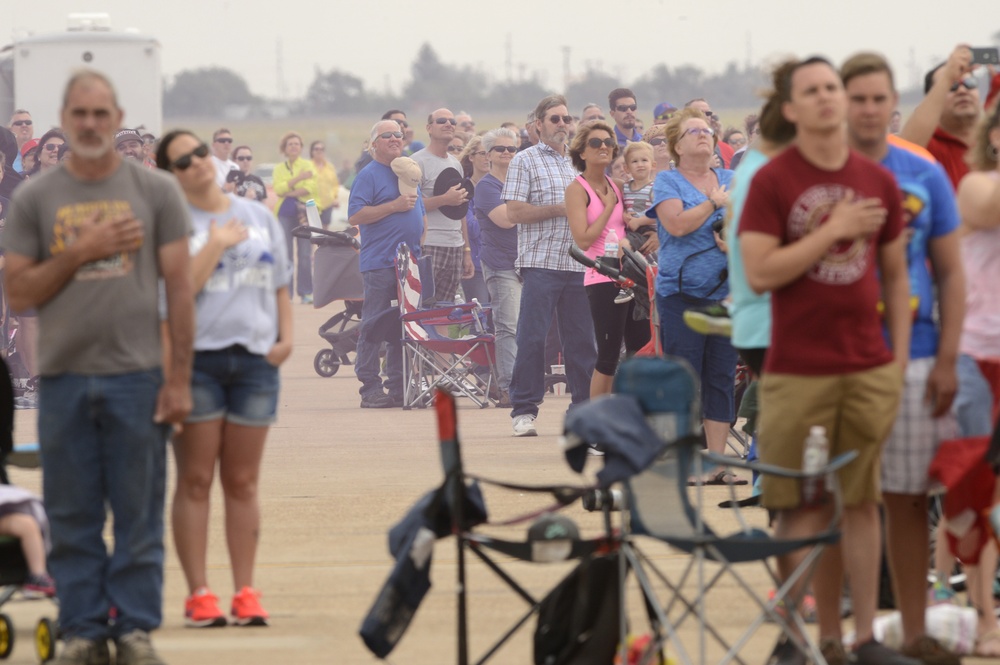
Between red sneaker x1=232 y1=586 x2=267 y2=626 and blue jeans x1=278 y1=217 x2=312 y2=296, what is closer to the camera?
red sneaker x1=232 y1=586 x2=267 y2=626

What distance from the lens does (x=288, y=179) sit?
26219 mm

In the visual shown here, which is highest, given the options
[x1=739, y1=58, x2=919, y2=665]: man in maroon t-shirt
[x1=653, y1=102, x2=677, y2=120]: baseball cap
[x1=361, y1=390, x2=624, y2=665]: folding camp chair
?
[x1=653, y1=102, x2=677, y2=120]: baseball cap

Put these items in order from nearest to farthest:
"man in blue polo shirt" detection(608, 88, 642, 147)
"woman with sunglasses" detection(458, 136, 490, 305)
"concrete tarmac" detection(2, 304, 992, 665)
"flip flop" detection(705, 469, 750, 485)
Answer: "concrete tarmac" detection(2, 304, 992, 665) < "flip flop" detection(705, 469, 750, 485) < "woman with sunglasses" detection(458, 136, 490, 305) < "man in blue polo shirt" detection(608, 88, 642, 147)

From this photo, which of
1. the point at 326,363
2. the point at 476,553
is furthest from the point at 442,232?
the point at 476,553

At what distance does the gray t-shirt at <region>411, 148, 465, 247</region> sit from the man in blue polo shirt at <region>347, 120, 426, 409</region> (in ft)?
1.02

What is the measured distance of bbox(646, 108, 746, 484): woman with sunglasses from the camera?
940 centimetres

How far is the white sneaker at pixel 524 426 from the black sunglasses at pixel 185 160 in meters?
6.08

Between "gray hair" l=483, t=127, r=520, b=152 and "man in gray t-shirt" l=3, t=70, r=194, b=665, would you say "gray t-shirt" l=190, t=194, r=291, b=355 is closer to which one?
"man in gray t-shirt" l=3, t=70, r=194, b=665

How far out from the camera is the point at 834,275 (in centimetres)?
536

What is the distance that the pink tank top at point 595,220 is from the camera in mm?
11016

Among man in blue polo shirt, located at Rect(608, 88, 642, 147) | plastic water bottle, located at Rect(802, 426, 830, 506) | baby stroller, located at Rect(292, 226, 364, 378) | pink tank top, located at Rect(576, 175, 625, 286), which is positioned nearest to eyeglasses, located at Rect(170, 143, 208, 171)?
plastic water bottle, located at Rect(802, 426, 830, 506)

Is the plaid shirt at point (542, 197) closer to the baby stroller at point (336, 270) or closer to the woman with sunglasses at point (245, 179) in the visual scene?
the baby stroller at point (336, 270)

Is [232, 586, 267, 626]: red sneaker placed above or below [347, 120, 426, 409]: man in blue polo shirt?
below

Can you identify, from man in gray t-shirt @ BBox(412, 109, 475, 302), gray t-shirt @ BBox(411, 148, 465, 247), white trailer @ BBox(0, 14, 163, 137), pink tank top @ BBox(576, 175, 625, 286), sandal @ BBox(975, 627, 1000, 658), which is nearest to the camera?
sandal @ BBox(975, 627, 1000, 658)
